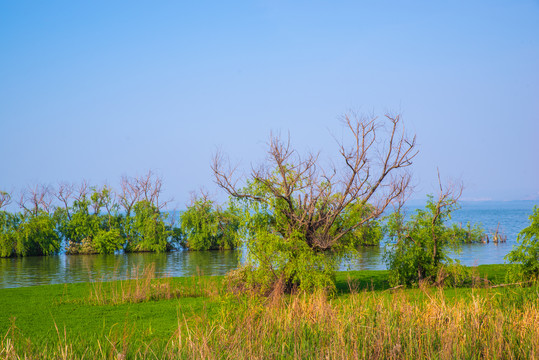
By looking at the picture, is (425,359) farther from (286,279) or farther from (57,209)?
(57,209)

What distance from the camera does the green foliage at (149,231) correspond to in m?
46.3

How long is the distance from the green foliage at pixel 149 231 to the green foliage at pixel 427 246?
3215cm

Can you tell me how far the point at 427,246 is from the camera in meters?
17.5

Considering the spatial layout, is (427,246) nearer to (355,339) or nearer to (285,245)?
(285,245)

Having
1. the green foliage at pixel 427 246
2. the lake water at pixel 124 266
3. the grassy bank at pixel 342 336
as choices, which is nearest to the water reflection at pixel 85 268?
the lake water at pixel 124 266

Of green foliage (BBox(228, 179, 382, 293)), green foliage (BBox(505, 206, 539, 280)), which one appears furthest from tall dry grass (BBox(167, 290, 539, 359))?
green foliage (BBox(505, 206, 539, 280))

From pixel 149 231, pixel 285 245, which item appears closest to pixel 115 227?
pixel 149 231

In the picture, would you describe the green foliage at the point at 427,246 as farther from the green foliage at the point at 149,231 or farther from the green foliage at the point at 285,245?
the green foliage at the point at 149,231

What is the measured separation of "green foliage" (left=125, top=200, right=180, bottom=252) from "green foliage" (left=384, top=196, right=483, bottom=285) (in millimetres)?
32149

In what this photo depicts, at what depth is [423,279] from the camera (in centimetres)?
1741

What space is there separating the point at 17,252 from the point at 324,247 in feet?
115

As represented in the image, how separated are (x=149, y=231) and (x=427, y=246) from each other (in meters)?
33.5

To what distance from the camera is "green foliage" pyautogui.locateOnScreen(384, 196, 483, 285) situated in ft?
56.6

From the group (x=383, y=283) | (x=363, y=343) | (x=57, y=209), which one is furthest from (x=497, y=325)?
(x=57, y=209)
